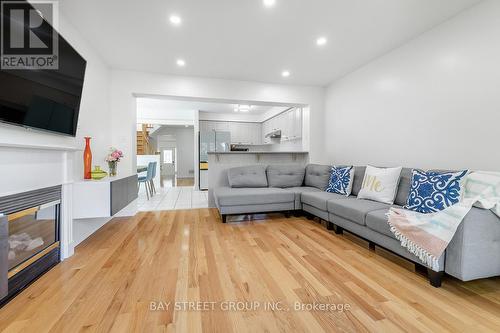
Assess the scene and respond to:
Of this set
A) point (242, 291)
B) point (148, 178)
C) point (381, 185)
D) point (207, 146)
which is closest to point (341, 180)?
point (381, 185)

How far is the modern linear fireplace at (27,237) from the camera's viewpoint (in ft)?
4.54

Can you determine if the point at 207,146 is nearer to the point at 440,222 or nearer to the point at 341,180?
the point at 341,180

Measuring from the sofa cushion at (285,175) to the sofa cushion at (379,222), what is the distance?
191 cm

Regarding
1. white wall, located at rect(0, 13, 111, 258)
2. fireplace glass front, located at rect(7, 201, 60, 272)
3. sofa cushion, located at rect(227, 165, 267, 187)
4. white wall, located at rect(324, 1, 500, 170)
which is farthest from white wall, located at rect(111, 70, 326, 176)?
fireplace glass front, located at rect(7, 201, 60, 272)

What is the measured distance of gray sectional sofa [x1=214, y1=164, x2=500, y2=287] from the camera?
5.08 ft

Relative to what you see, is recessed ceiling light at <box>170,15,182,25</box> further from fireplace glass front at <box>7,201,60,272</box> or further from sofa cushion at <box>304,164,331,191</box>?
sofa cushion at <box>304,164,331,191</box>

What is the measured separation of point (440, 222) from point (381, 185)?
3.36ft

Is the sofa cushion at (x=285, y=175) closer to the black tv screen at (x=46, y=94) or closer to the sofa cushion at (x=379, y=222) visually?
the sofa cushion at (x=379, y=222)

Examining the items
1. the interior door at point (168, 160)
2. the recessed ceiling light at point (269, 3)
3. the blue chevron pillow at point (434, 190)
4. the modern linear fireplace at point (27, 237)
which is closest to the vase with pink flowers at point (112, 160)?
the modern linear fireplace at point (27, 237)

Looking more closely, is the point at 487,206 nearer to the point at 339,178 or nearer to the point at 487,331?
the point at 487,331

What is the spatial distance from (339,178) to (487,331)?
7.37 ft

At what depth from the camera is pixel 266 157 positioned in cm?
467

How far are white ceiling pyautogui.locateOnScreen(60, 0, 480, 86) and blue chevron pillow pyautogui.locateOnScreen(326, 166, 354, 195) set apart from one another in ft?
5.77

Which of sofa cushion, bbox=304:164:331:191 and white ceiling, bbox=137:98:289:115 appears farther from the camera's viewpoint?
white ceiling, bbox=137:98:289:115
